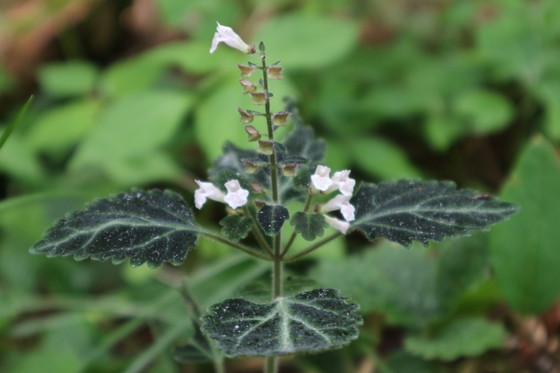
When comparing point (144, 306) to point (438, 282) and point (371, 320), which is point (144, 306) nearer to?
point (371, 320)

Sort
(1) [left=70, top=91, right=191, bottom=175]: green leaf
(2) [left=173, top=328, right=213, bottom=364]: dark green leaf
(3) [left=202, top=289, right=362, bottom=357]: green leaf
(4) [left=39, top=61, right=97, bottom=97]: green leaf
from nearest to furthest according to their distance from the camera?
(3) [left=202, top=289, right=362, bottom=357]: green leaf → (2) [left=173, top=328, right=213, bottom=364]: dark green leaf → (1) [left=70, top=91, right=191, bottom=175]: green leaf → (4) [left=39, top=61, right=97, bottom=97]: green leaf

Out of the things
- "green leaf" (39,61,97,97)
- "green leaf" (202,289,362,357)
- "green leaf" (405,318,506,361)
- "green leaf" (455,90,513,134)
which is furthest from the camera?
"green leaf" (39,61,97,97)

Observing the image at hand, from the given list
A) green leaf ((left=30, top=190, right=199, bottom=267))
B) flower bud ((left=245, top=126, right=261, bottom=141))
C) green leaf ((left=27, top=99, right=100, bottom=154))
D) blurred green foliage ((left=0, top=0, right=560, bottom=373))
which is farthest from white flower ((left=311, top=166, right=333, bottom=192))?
green leaf ((left=27, top=99, right=100, bottom=154))

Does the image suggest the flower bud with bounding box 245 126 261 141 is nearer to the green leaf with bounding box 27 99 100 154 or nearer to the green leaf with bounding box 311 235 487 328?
the green leaf with bounding box 311 235 487 328

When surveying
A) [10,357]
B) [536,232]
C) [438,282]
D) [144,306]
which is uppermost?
[536,232]

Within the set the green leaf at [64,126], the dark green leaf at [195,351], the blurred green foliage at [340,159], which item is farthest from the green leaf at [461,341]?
the green leaf at [64,126]

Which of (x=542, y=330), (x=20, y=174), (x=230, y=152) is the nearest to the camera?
(x=230, y=152)

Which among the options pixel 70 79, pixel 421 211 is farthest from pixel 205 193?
pixel 70 79

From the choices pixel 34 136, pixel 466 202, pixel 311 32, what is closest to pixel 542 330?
pixel 466 202
